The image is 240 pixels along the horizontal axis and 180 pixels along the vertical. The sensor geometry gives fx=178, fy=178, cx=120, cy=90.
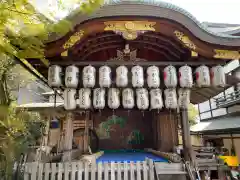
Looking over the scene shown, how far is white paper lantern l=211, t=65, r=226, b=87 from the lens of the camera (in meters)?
5.65

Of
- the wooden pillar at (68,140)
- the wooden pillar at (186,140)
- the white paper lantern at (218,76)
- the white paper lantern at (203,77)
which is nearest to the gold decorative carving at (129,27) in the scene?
the white paper lantern at (203,77)

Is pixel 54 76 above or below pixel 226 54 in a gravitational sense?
below

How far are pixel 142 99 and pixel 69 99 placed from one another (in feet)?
7.41

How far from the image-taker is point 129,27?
5.19 m

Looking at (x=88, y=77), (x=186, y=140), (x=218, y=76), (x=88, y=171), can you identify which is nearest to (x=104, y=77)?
(x=88, y=77)

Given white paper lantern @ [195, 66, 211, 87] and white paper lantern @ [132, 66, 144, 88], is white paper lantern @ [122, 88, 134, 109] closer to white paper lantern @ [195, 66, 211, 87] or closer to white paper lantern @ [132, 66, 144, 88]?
white paper lantern @ [132, 66, 144, 88]

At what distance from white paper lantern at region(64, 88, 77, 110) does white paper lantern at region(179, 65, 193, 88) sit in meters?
3.35

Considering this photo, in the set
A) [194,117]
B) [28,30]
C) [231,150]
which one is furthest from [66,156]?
[194,117]

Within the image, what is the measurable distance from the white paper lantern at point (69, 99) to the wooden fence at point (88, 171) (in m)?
1.67

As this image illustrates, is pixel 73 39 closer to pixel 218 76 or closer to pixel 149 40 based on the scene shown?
pixel 149 40

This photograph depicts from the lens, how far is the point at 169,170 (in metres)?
4.93

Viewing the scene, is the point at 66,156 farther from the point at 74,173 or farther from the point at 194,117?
the point at 194,117

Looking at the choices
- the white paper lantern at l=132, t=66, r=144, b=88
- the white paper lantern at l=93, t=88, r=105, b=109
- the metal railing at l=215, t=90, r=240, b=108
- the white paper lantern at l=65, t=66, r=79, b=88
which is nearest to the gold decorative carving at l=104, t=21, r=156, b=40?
the white paper lantern at l=132, t=66, r=144, b=88

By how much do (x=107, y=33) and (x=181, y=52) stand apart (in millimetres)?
2578
